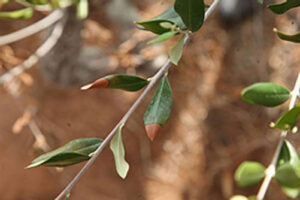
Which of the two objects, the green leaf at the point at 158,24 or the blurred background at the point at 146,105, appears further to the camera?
the blurred background at the point at 146,105

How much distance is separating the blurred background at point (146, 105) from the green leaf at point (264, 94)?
3.79ft

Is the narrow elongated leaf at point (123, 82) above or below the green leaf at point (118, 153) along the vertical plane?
above

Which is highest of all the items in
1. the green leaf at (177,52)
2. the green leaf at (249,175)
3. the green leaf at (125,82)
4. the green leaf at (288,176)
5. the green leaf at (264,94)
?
the green leaf at (177,52)

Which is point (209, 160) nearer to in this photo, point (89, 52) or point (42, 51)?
point (89, 52)

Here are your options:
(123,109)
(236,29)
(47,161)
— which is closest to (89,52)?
(123,109)

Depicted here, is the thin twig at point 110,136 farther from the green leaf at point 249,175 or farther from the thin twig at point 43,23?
the thin twig at point 43,23

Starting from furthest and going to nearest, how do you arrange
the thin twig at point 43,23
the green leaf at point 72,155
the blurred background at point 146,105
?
1. the blurred background at point 146,105
2. the thin twig at point 43,23
3. the green leaf at point 72,155

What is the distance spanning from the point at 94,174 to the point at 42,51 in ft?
2.33

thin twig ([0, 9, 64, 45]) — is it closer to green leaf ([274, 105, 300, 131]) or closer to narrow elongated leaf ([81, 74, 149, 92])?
narrow elongated leaf ([81, 74, 149, 92])

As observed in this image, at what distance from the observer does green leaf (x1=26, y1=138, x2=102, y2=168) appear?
16.8 inches

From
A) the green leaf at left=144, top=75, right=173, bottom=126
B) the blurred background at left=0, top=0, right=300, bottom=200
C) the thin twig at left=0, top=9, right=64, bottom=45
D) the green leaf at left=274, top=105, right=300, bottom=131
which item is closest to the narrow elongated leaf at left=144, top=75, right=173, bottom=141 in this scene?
the green leaf at left=144, top=75, right=173, bottom=126

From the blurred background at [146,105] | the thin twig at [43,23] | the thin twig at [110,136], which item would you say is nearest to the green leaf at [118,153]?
the thin twig at [110,136]

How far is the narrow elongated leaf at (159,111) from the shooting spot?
0.46m

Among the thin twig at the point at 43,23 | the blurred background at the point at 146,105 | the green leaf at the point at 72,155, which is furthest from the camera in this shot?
the blurred background at the point at 146,105
